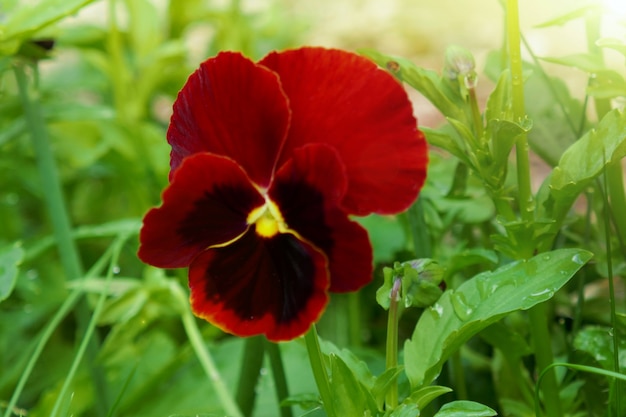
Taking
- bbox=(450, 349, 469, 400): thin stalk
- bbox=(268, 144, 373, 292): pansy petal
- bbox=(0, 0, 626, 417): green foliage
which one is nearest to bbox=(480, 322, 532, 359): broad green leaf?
bbox=(0, 0, 626, 417): green foliage

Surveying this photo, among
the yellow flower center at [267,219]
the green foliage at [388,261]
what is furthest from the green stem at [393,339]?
the yellow flower center at [267,219]

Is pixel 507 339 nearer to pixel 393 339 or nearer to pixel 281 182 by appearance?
pixel 393 339

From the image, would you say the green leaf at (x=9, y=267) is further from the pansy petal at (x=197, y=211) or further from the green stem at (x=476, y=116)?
the green stem at (x=476, y=116)

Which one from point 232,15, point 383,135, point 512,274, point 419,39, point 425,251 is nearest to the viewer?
point 383,135

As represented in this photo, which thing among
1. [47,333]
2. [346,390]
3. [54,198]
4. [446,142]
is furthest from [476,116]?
[54,198]

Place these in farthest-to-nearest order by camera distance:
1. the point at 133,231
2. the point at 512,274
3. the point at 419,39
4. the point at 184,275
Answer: the point at 419,39
the point at 184,275
the point at 133,231
the point at 512,274

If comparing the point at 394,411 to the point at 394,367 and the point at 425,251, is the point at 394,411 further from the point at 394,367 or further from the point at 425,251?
the point at 425,251

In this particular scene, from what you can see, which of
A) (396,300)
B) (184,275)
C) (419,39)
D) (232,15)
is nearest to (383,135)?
(396,300)

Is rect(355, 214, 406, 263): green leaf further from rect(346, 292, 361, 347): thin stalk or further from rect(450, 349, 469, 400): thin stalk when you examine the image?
rect(450, 349, 469, 400): thin stalk
